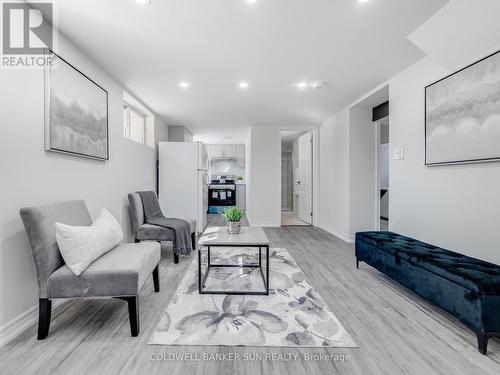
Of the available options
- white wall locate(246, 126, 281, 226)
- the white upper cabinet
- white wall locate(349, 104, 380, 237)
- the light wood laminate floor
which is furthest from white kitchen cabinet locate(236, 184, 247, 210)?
the light wood laminate floor

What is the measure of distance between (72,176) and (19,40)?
1.08 metres

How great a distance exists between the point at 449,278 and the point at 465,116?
136 cm

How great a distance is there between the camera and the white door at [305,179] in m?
5.80

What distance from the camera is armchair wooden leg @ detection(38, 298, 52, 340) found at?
159 cm

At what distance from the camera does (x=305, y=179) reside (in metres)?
6.09

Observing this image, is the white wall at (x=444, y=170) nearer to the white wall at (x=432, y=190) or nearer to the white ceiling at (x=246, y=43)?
the white wall at (x=432, y=190)

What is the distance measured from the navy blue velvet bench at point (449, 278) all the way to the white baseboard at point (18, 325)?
9.69 ft

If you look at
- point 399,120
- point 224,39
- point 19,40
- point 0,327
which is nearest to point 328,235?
point 399,120

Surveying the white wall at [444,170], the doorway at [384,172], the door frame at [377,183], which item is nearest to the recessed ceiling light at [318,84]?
the white wall at [444,170]

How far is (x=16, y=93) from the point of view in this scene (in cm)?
168

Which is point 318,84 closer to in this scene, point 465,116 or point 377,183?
point 465,116

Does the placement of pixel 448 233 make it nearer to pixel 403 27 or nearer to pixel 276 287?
pixel 276 287

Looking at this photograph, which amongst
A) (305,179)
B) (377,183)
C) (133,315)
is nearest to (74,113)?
(133,315)

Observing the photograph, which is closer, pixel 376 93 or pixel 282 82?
pixel 282 82
